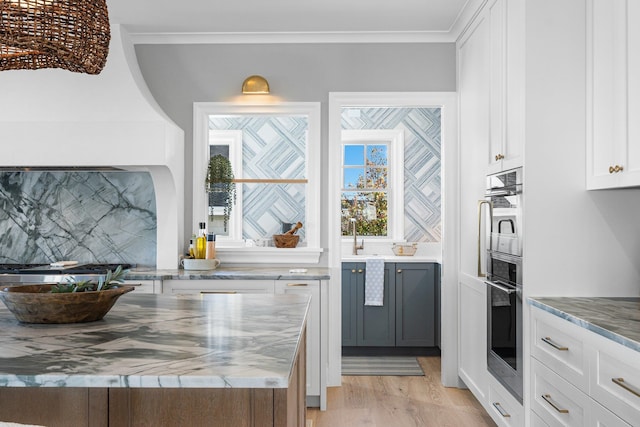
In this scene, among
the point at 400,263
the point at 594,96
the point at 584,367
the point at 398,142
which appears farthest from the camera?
the point at 398,142

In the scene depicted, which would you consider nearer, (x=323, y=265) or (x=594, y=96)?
(x=594, y=96)

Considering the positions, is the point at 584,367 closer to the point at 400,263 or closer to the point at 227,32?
the point at 400,263

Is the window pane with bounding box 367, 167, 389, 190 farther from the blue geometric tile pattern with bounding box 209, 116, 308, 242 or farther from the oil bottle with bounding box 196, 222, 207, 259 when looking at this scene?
the oil bottle with bounding box 196, 222, 207, 259

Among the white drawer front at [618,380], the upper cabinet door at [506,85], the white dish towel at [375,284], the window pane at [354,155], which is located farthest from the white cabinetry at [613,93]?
the window pane at [354,155]

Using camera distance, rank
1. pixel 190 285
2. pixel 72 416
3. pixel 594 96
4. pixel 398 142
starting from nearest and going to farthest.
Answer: pixel 72 416 → pixel 594 96 → pixel 190 285 → pixel 398 142

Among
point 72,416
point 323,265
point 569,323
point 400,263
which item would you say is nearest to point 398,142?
point 400,263

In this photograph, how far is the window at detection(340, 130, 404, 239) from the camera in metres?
5.64

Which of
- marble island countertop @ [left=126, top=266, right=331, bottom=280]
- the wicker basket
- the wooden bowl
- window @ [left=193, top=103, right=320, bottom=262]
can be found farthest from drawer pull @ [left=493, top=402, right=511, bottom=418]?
window @ [left=193, top=103, right=320, bottom=262]

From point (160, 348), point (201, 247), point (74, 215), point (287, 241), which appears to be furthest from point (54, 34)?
point (74, 215)

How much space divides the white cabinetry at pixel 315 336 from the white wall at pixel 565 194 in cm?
146

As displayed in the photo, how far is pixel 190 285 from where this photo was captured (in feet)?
12.0

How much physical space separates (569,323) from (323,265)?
85.0 inches

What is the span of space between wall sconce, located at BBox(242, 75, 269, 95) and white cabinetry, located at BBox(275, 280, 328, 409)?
55.1 inches

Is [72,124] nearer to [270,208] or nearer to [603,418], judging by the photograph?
[270,208]
